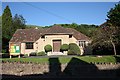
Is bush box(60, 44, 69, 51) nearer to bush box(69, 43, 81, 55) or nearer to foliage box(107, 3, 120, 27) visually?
bush box(69, 43, 81, 55)

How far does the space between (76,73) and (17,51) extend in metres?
12.6

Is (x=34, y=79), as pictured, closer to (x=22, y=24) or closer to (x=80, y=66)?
(x=80, y=66)

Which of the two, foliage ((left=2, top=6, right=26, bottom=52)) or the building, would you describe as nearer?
the building

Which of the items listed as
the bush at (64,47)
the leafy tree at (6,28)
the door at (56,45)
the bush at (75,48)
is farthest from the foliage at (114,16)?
the leafy tree at (6,28)

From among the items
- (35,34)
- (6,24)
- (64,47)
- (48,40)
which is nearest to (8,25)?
(6,24)

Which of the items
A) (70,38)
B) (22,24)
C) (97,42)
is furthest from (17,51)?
(22,24)

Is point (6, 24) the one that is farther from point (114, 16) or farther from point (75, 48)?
point (114, 16)

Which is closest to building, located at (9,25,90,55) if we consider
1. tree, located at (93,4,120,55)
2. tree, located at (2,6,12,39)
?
tree, located at (93,4,120,55)

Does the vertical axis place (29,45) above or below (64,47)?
above

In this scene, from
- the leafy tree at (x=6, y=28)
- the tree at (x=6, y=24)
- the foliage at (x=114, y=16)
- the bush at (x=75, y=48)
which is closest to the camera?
the foliage at (x=114, y=16)

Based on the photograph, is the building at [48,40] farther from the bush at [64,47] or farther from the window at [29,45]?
the bush at [64,47]

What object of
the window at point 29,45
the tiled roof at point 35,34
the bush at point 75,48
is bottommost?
the bush at point 75,48

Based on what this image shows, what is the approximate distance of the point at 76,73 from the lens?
A: 19.8 meters

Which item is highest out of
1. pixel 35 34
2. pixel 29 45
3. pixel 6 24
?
pixel 6 24
